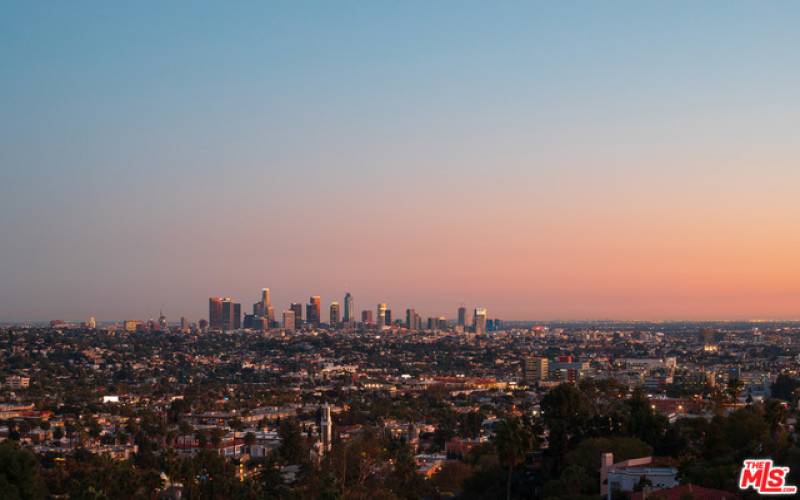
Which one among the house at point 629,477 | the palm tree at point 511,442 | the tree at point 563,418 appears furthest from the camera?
the tree at point 563,418

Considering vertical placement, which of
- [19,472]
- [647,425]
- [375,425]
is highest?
[647,425]

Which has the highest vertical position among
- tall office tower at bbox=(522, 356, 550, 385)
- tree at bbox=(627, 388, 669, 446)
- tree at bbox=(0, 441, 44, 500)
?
tree at bbox=(627, 388, 669, 446)

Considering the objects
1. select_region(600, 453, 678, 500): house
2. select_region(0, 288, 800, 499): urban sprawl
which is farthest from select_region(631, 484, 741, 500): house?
select_region(600, 453, 678, 500): house

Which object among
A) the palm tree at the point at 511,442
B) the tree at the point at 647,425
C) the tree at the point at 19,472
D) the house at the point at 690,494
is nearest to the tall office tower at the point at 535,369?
the tree at the point at 647,425

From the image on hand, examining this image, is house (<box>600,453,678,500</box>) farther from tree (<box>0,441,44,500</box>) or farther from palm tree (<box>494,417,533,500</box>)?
tree (<box>0,441,44,500</box>)

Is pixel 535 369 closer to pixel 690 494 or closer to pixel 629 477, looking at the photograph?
pixel 629 477

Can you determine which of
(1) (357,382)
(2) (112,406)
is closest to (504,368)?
(1) (357,382)

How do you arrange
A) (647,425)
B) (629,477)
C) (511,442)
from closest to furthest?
(629,477), (511,442), (647,425)

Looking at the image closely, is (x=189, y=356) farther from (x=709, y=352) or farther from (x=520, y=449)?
(x=520, y=449)

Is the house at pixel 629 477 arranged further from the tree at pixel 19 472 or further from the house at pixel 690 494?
the tree at pixel 19 472

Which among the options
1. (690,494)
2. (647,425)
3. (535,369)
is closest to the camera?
A: (690,494)

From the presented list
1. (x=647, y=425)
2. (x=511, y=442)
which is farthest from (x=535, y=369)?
(x=511, y=442)
